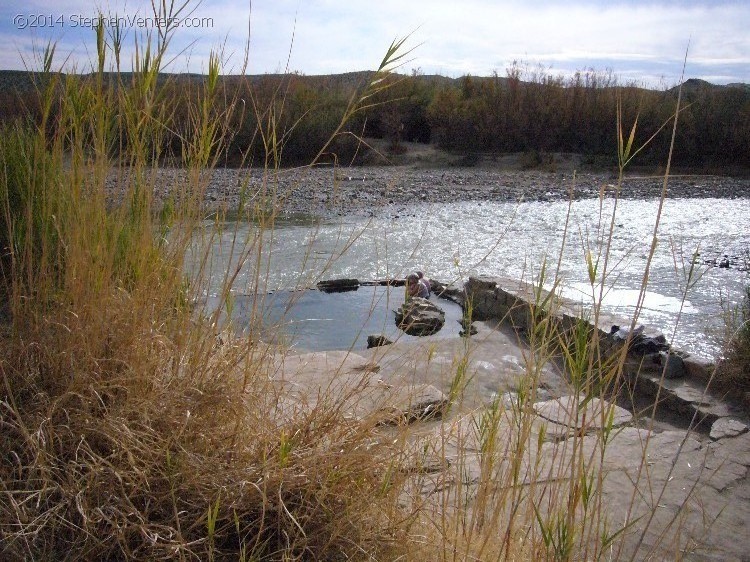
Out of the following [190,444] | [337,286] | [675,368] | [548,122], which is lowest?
[337,286]

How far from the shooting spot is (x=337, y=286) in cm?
575

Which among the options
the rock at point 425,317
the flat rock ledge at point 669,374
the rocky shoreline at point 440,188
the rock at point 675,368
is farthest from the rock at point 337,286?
the rocky shoreline at point 440,188

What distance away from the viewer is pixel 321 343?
441cm

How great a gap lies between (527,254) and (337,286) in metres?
2.74

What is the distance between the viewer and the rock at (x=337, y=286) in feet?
18.7

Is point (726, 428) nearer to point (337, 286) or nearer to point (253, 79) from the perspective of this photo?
point (337, 286)

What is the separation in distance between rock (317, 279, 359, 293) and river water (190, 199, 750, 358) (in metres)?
0.17

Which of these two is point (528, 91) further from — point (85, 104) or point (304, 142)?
point (85, 104)

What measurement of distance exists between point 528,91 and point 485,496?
14813 millimetres

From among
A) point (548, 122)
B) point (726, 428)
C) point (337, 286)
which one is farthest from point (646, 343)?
point (548, 122)

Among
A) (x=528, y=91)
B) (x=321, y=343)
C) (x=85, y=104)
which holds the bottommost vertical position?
(x=321, y=343)

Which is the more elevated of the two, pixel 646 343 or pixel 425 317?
pixel 646 343

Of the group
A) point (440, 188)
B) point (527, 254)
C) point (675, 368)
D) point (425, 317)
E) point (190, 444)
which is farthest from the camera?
point (440, 188)

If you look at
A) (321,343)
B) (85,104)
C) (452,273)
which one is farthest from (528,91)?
(85,104)
